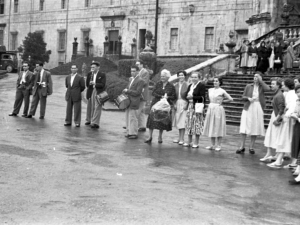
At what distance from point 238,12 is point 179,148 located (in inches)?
1050

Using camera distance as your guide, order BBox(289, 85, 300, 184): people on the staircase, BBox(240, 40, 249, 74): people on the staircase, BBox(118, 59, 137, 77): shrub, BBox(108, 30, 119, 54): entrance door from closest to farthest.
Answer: BBox(289, 85, 300, 184): people on the staircase → BBox(240, 40, 249, 74): people on the staircase → BBox(118, 59, 137, 77): shrub → BBox(108, 30, 119, 54): entrance door

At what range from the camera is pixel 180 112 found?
13797mm

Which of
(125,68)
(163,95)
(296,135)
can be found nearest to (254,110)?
(163,95)

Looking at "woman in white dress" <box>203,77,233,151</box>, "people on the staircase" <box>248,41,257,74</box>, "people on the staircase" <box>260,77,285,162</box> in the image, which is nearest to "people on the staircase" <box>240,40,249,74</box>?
"people on the staircase" <box>248,41,257,74</box>

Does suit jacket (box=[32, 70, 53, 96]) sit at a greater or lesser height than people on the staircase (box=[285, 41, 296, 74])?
lesser

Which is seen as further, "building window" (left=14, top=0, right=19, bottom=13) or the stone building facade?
"building window" (left=14, top=0, right=19, bottom=13)

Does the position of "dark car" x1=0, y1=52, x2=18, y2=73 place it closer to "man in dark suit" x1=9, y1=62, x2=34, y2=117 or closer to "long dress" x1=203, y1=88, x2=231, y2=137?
"man in dark suit" x1=9, y1=62, x2=34, y2=117

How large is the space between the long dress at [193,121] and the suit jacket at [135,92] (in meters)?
1.54

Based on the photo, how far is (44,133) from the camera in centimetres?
1438

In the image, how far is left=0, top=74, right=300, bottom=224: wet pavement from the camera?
7.05 metres

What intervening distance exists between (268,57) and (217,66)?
2502mm

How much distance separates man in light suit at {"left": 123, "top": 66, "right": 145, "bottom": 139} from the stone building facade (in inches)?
804

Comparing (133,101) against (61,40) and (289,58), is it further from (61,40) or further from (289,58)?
(61,40)

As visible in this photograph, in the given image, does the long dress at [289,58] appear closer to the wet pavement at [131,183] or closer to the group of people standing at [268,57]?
the group of people standing at [268,57]
